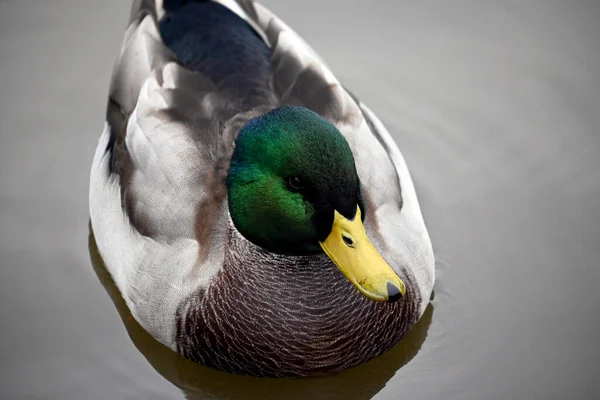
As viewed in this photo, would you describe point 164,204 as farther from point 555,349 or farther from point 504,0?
point 504,0

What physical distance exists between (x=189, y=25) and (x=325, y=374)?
2352mm

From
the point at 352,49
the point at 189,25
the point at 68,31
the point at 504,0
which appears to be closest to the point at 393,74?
the point at 352,49

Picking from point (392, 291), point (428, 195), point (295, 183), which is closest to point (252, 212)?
point (295, 183)

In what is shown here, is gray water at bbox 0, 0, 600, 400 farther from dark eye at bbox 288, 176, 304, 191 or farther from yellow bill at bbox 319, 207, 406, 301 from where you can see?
dark eye at bbox 288, 176, 304, 191

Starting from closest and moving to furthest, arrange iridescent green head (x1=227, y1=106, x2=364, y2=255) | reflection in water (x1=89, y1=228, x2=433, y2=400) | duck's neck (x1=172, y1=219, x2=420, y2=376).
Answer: iridescent green head (x1=227, y1=106, x2=364, y2=255), duck's neck (x1=172, y1=219, x2=420, y2=376), reflection in water (x1=89, y1=228, x2=433, y2=400)

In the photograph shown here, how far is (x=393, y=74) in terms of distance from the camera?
7.50 metres

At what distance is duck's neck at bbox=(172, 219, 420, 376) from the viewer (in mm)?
5070

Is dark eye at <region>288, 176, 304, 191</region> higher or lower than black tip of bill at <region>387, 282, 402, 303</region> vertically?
higher

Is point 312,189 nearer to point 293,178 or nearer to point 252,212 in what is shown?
point 293,178

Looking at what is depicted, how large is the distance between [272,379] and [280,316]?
51cm

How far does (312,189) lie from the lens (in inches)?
177

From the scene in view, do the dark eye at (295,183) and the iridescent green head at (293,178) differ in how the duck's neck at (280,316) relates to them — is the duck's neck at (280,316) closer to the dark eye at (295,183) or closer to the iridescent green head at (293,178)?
the iridescent green head at (293,178)

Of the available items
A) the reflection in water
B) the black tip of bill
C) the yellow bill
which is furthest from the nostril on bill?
the reflection in water

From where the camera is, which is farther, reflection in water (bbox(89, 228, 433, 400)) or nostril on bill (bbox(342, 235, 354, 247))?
reflection in water (bbox(89, 228, 433, 400))
